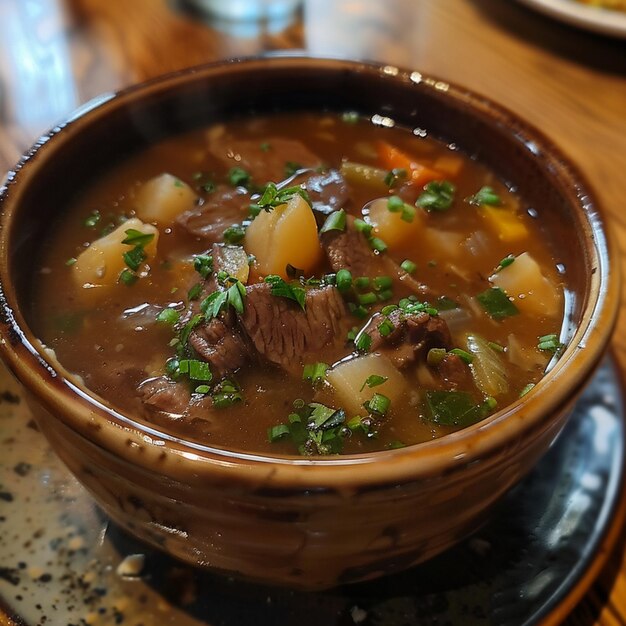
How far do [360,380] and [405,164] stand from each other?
2.68 feet

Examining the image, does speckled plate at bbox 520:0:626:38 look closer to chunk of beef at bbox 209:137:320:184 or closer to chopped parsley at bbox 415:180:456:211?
chopped parsley at bbox 415:180:456:211

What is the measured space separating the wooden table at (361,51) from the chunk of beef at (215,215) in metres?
1.06

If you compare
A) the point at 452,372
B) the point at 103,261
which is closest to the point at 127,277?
the point at 103,261

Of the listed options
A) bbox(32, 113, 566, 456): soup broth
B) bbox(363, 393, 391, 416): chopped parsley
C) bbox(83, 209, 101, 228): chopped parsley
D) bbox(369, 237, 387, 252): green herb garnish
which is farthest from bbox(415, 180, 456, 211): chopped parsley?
bbox(83, 209, 101, 228): chopped parsley

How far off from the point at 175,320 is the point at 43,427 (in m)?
0.35

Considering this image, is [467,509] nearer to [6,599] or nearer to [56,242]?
[6,599]

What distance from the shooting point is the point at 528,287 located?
5.46ft

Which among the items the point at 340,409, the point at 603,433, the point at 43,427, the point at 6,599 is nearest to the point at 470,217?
the point at 603,433

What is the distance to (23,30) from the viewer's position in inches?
126

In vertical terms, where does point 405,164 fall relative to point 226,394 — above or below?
above

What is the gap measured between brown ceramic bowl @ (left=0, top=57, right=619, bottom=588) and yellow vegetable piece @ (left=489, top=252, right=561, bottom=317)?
0.22 ft

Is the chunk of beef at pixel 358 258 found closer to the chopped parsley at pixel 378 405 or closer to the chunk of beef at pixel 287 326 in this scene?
the chunk of beef at pixel 287 326

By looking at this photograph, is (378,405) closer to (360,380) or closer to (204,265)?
(360,380)

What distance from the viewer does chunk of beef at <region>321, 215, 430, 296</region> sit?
163cm
